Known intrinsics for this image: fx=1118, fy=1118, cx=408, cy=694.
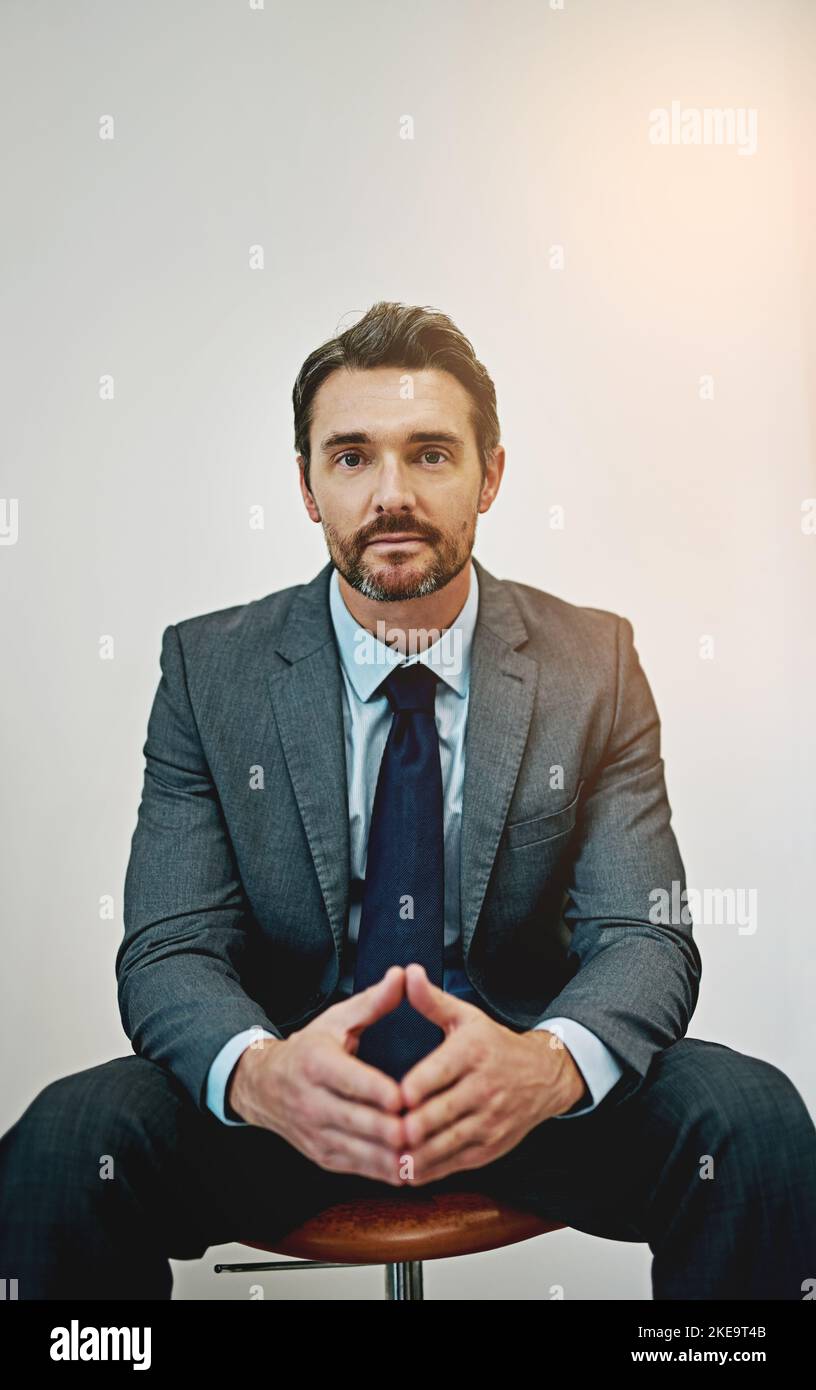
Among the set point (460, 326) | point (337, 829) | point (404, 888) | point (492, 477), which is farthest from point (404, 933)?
point (460, 326)

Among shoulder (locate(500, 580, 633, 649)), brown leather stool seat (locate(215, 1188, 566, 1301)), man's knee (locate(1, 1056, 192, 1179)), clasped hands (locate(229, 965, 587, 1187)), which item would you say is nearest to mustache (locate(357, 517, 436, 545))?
shoulder (locate(500, 580, 633, 649))

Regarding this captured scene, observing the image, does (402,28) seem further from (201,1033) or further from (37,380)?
(201,1033)

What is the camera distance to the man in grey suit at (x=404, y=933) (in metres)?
1.34

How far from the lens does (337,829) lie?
5.72 ft

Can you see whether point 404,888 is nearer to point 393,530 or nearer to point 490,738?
point 490,738

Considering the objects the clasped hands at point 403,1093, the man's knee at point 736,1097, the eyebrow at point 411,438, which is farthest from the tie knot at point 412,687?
the man's knee at point 736,1097

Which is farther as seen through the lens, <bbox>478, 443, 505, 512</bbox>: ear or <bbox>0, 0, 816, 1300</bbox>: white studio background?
<bbox>0, 0, 816, 1300</bbox>: white studio background

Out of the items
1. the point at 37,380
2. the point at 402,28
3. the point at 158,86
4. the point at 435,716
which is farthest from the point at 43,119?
the point at 435,716

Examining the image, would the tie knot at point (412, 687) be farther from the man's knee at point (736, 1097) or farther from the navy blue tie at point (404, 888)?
the man's knee at point (736, 1097)

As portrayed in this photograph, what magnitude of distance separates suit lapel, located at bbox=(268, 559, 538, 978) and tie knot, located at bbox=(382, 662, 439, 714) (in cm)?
7

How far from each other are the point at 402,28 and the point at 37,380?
1.14 meters

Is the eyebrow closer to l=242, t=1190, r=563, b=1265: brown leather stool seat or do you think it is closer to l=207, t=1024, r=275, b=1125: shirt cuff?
l=207, t=1024, r=275, b=1125: shirt cuff

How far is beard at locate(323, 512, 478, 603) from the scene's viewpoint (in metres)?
1.87

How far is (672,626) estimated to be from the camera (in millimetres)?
2459
